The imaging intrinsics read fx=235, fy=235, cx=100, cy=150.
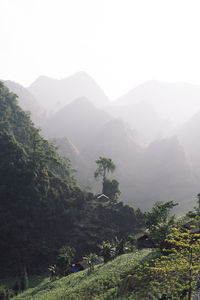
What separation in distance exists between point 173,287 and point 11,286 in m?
40.5

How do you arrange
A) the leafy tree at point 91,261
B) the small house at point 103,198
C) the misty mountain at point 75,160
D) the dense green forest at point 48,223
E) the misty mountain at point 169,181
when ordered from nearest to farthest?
1. the leafy tree at point 91,261
2. the dense green forest at point 48,223
3. the small house at point 103,198
4. the misty mountain at point 169,181
5. the misty mountain at point 75,160

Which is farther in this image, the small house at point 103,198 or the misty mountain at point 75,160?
the misty mountain at point 75,160

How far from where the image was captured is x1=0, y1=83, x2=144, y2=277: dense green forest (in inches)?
2420

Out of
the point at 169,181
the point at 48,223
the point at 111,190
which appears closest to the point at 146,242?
the point at 48,223

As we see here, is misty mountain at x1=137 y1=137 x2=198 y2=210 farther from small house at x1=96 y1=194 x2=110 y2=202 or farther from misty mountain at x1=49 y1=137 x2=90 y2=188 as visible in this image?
small house at x1=96 y1=194 x2=110 y2=202

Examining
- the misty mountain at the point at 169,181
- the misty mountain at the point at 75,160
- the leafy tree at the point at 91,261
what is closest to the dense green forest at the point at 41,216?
the leafy tree at the point at 91,261

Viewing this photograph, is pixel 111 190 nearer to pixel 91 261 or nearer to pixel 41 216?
pixel 41 216

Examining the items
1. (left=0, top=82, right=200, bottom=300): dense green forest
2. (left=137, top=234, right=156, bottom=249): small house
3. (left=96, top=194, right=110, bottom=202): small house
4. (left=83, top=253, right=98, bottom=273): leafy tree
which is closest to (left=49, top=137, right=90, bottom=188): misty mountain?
(left=96, top=194, right=110, bottom=202): small house

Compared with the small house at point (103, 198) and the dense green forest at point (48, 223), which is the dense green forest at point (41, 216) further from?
the small house at point (103, 198)

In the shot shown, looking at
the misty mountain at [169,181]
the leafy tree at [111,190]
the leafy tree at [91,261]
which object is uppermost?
the misty mountain at [169,181]

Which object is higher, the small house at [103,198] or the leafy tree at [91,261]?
the small house at [103,198]

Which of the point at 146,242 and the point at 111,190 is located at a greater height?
the point at 111,190

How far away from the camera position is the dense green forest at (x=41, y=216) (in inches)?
2420

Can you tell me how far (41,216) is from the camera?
70438 millimetres
